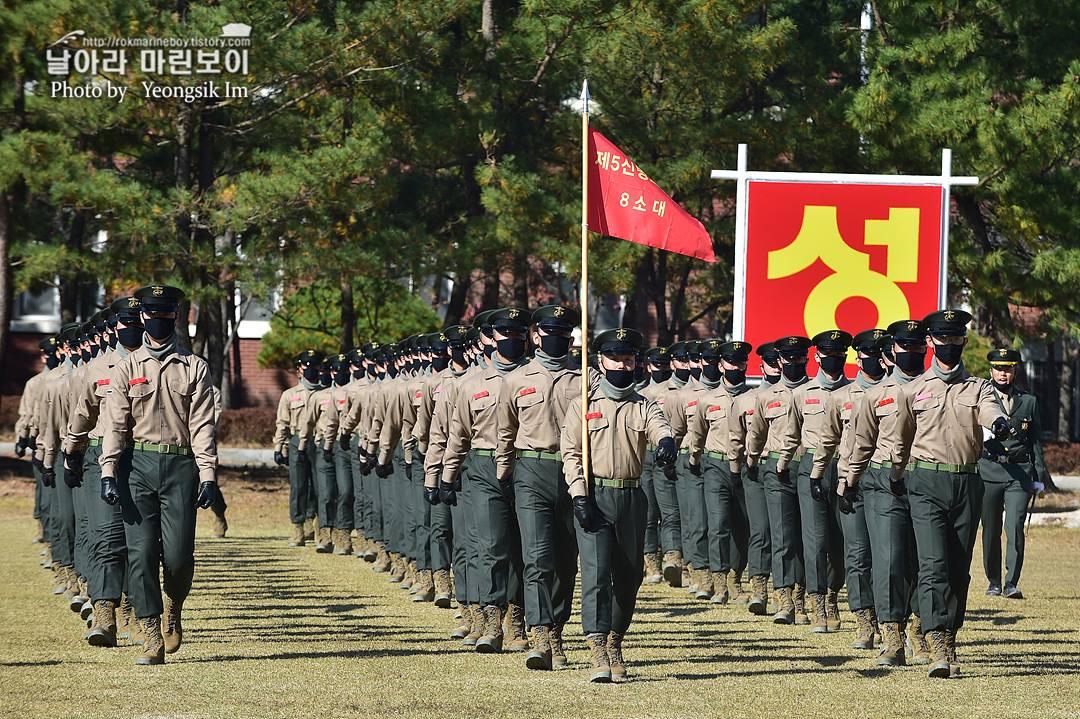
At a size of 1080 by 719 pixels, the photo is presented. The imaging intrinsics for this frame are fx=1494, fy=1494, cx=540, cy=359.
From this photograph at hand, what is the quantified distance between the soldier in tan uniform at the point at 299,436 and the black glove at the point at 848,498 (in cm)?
951

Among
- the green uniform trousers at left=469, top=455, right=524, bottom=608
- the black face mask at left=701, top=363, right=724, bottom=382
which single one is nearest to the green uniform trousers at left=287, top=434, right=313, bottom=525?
the black face mask at left=701, top=363, right=724, bottom=382

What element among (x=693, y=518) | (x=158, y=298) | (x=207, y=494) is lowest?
(x=693, y=518)

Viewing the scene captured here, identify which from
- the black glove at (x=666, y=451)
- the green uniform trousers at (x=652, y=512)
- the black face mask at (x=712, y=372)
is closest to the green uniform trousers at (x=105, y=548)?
the black glove at (x=666, y=451)

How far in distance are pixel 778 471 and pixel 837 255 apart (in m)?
6.37

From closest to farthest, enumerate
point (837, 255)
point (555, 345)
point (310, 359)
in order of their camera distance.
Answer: point (555, 345) → point (837, 255) → point (310, 359)

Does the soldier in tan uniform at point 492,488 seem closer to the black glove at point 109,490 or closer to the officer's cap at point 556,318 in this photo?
the officer's cap at point 556,318

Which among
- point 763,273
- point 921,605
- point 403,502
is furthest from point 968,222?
point 921,605

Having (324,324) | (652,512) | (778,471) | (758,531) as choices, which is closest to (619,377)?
(778,471)

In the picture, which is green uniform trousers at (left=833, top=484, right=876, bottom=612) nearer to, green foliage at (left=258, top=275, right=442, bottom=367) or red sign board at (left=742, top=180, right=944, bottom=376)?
red sign board at (left=742, top=180, right=944, bottom=376)

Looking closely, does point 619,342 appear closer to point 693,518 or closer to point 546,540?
point 546,540

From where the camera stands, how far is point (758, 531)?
1332 cm

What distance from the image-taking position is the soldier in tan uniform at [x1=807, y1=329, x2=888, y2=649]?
1097 centimetres

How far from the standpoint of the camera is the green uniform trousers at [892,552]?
10250 millimetres

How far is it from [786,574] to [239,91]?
14.0m
